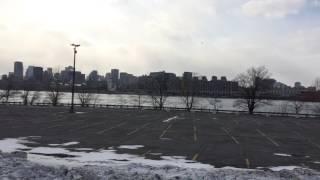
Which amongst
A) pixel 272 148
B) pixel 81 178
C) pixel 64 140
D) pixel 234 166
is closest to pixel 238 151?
pixel 272 148

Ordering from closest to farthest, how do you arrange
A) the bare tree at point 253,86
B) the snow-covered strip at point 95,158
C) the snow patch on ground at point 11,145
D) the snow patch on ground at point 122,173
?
the snow patch on ground at point 122,173, the snow-covered strip at point 95,158, the snow patch on ground at point 11,145, the bare tree at point 253,86

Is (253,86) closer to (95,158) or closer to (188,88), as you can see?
(188,88)

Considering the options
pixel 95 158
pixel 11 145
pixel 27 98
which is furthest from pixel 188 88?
pixel 95 158

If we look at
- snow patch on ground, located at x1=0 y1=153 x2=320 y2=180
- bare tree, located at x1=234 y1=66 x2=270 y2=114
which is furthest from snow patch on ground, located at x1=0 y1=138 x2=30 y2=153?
bare tree, located at x1=234 y1=66 x2=270 y2=114

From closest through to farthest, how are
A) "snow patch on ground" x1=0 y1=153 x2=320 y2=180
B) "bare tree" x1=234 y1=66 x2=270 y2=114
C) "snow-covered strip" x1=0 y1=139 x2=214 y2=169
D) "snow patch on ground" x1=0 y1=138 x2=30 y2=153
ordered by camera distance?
"snow patch on ground" x1=0 y1=153 x2=320 y2=180 < "snow-covered strip" x1=0 y1=139 x2=214 y2=169 < "snow patch on ground" x1=0 y1=138 x2=30 y2=153 < "bare tree" x1=234 y1=66 x2=270 y2=114

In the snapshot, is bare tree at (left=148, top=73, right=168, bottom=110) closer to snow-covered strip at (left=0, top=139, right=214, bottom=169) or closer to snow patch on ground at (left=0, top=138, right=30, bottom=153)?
snow patch on ground at (left=0, top=138, right=30, bottom=153)

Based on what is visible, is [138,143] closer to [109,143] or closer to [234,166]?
[109,143]

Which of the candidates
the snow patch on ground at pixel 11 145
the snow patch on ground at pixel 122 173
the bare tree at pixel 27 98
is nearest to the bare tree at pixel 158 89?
the bare tree at pixel 27 98

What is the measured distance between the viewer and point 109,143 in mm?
25922

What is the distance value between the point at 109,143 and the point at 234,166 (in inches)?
354

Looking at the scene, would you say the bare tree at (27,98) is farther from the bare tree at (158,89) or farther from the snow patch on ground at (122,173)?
the snow patch on ground at (122,173)

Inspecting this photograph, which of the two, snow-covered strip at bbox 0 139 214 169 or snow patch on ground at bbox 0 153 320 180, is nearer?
snow patch on ground at bbox 0 153 320 180

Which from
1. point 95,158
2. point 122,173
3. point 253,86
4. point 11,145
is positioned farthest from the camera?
point 253,86

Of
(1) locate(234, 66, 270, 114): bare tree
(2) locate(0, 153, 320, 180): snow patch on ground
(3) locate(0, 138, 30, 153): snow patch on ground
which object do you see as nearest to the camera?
(2) locate(0, 153, 320, 180): snow patch on ground
